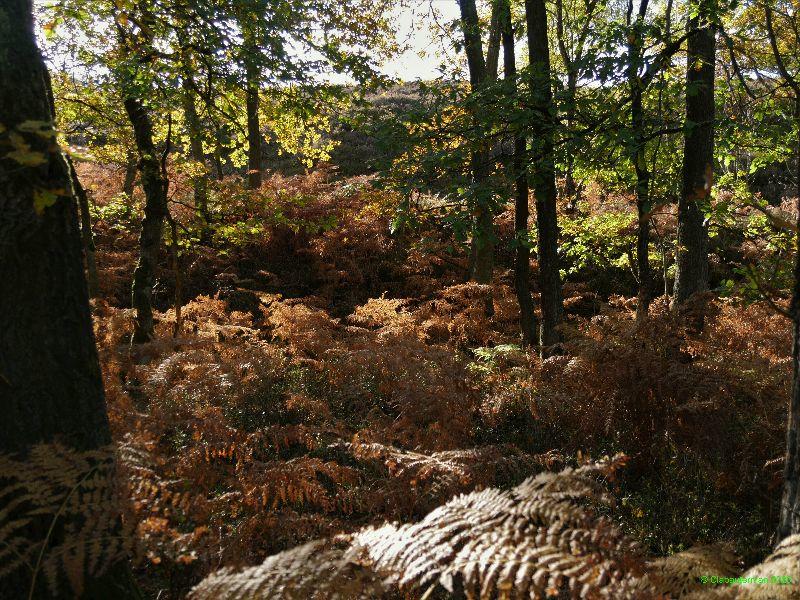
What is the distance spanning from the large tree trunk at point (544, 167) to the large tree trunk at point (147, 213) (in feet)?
14.2

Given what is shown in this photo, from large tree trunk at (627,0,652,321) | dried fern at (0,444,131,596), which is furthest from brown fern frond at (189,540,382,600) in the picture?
large tree trunk at (627,0,652,321)

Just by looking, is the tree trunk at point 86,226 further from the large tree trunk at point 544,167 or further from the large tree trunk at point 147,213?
the large tree trunk at point 544,167

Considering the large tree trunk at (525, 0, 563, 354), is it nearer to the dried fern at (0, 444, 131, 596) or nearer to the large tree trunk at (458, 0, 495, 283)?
the large tree trunk at (458, 0, 495, 283)

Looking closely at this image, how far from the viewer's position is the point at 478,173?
8.76 meters

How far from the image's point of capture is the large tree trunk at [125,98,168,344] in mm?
6387

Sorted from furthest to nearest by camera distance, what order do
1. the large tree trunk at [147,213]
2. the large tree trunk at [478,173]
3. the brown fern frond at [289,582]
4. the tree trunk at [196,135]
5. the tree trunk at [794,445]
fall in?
the large tree trunk at [147,213]
the tree trunk at [196,135]
the large tree trunk at [478,173]
the tree trunk at [794,445]
the brown fern frond at [289,582]

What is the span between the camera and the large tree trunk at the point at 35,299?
196 centimetres

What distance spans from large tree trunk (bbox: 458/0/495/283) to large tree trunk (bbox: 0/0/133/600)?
3575mm

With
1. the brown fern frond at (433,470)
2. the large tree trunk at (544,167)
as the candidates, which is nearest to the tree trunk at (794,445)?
the brown fern frond at (433,470)

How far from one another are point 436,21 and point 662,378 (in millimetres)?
9062

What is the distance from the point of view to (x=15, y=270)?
2.01 meters

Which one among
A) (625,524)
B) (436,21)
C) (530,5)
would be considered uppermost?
(436,21)

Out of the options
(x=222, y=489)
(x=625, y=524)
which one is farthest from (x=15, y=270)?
(x=625, y=524)

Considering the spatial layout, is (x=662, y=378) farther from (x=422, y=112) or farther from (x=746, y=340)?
(x=422, y=112)
